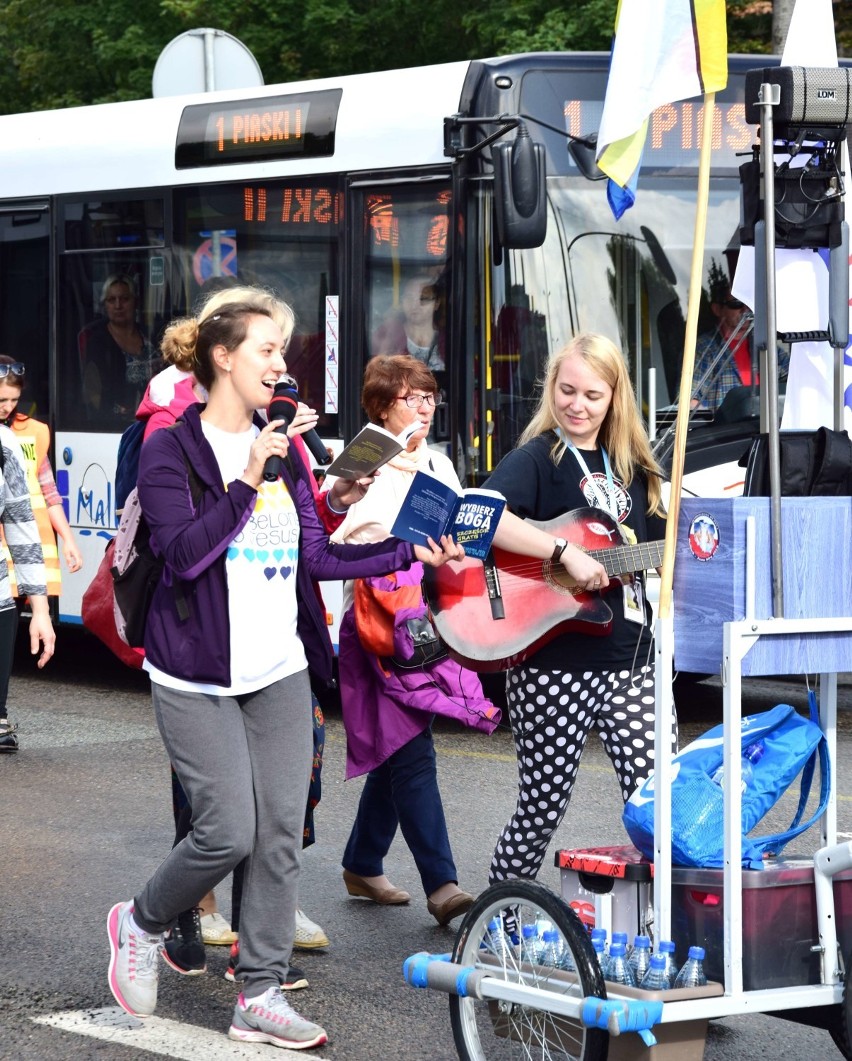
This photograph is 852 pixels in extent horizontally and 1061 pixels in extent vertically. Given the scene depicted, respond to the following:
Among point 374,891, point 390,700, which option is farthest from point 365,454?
point 374,891

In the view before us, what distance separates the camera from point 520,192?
8227 millimetres

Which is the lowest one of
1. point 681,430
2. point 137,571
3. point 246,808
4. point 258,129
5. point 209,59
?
point 246,808

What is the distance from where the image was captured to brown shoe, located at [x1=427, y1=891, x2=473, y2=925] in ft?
18.0

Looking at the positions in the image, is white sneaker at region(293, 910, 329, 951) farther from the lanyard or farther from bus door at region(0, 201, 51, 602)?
bus door at region(0, 201, 51, 602)

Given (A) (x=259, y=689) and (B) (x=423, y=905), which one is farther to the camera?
(B) (x=423, y=905)

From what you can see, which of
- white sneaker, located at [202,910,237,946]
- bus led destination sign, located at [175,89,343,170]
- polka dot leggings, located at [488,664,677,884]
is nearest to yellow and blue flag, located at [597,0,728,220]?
polka dot leggings, located at [488,664,677,884]

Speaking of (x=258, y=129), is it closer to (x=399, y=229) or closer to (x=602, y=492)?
(x=399, y=229)

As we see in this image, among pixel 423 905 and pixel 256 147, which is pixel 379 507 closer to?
pixel 423 905

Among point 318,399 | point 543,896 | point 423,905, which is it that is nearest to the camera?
point 543,896

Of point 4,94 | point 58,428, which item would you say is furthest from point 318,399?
point 4,94

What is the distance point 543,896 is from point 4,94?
2279 cm

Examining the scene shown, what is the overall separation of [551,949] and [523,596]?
1236 millimetres

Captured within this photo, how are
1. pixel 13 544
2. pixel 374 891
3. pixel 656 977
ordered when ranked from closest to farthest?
pixel 656 977, pixel 374 891, pixel 13 544

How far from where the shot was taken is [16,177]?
1109 centimetres
